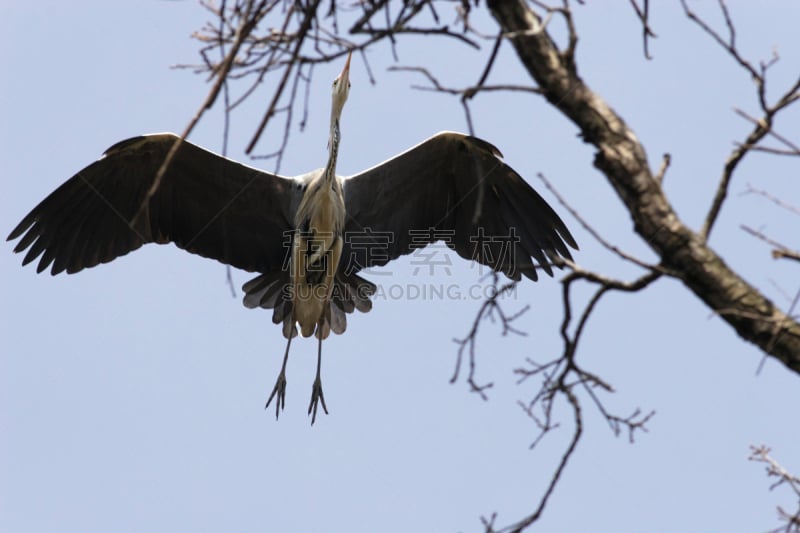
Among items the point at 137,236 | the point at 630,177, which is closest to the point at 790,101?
the point at 630,177

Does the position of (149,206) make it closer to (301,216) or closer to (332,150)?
(301,216)

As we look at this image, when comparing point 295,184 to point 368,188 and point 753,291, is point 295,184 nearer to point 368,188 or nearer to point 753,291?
point 368,188

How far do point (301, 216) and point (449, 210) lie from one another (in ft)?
3.41

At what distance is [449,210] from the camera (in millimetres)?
6500

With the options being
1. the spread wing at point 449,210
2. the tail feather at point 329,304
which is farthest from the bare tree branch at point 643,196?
the tail feather at point 329,304

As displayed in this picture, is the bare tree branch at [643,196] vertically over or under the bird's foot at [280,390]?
under

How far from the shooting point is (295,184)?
6574mm

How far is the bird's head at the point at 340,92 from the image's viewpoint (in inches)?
242

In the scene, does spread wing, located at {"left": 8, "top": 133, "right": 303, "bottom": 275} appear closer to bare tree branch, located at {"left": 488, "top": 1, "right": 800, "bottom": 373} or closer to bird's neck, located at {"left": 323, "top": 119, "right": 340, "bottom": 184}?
bird's neck, located at {"left": 323, "top": 119, "right": 340, "bottom": 184}

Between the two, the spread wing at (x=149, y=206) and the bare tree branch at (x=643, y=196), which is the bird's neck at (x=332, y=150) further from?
the bare tree branch at (x=643, y=196)

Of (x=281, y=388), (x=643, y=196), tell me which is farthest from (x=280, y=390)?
(x=643, y=196)

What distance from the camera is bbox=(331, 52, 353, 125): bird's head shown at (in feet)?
20.1

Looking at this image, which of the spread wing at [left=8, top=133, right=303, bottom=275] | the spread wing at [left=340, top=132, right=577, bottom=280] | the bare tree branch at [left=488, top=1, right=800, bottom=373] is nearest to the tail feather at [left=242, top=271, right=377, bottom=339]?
the spread wing at [left=340, top=132, right=577, bottom=280]

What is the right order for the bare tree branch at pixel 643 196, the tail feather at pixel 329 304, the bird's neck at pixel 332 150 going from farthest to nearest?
the tail feather at pixel 329 304, the bird's neck at pixel 332 150, the bare tree branch at pixel 643 196
